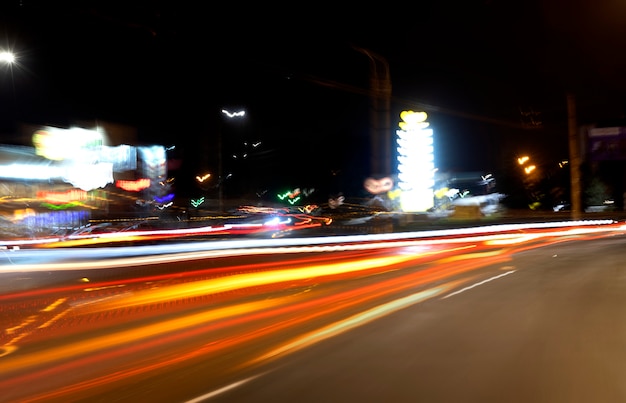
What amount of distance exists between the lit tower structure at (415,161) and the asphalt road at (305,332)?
20210 millimetres

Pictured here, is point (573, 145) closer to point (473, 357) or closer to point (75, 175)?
point (75, 175)

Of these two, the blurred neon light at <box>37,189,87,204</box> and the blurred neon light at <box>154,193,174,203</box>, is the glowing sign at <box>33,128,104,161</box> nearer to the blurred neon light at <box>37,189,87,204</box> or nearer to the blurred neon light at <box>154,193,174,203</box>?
the blurred neon light at <box>37,189,87,204</box>

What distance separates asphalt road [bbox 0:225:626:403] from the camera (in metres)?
5.79

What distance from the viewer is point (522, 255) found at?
1998cm

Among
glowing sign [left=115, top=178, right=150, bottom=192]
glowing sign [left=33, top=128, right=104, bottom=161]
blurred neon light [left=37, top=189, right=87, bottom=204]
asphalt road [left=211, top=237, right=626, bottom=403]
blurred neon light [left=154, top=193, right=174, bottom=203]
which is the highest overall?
glowing sign [left=33, top=128, right=104, bottom=161]

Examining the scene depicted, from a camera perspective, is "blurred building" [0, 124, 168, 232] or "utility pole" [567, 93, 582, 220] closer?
"blurred building" [0, 124, 168, 232]

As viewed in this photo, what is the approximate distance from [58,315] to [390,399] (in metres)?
5.89

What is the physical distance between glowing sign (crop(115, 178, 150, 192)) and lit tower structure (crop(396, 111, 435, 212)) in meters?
18.5

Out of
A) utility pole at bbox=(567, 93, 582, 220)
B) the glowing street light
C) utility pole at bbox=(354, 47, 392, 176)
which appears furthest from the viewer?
utility pole at bbox=(567, 93, 582, 220)

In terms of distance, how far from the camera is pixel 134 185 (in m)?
42.4

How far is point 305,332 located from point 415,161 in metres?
28.7

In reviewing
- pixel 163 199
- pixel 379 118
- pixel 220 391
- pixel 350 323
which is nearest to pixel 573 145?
pixel 379 118

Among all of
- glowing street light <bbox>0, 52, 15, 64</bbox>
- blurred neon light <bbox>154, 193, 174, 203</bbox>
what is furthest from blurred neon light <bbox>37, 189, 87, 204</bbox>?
glowing street light <bbox>0, 52, 15, 64</bbox>

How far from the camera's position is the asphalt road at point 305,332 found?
228 inches
